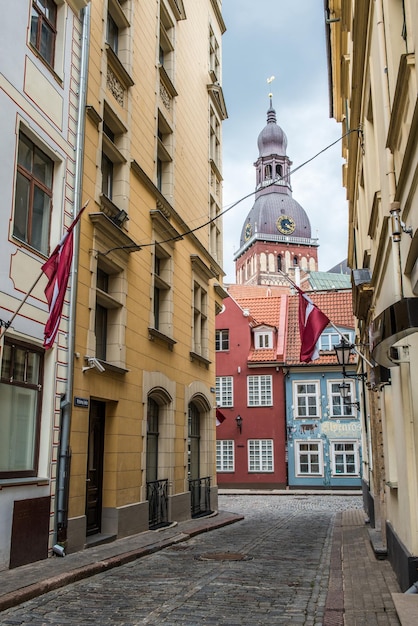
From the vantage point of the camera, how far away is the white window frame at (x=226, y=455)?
35.2 metres

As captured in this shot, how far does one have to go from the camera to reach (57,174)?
1177cm

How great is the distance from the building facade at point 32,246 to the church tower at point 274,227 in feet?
334

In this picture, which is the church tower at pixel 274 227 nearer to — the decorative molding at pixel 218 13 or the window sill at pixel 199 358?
the decorative molding at pixel 218 13

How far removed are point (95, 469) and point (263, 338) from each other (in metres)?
24.6

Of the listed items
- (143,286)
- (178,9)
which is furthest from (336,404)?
(178,9)

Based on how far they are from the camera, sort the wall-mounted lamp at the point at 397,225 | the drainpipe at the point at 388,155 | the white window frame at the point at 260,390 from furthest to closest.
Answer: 1. the white window frame at the point at 260,390
2. the drainpipe at the point at 388,155
3. the wall-mounted lamp at the point at 397,225

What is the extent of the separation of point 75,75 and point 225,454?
86.6 feet

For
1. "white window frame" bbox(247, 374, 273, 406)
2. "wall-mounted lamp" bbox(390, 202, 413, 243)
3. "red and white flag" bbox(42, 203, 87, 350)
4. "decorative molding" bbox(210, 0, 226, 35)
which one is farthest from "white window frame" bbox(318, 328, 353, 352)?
"wall-mounted lamp" bbox(390, 202, 413, 243)

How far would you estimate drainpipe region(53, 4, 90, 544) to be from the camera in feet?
35.3

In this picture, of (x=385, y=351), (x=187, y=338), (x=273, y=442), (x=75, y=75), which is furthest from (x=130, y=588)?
(x=273, y=442)

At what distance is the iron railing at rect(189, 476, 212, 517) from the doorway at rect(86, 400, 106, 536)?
614 centimetres

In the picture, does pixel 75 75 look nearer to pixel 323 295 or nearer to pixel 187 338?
pixel 187 338

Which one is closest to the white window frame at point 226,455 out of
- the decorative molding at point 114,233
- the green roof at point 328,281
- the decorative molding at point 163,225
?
the decorative molding at point 163,225

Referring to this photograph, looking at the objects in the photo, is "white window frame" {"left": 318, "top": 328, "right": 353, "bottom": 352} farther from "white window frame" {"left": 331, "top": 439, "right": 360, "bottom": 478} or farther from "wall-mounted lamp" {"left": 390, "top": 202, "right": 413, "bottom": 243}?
"wall-mounted lamp" {"left": 390, "top": 202, "right": 413, "bottom": 243}
